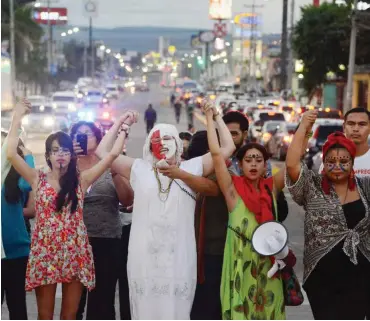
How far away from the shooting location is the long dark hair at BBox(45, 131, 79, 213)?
8.28m

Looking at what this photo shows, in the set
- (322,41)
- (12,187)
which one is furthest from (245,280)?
(322,41)

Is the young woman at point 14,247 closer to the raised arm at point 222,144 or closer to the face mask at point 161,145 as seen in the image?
the face mask at point 161,145

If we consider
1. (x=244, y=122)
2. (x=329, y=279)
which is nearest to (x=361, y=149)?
(x=244, y=122)

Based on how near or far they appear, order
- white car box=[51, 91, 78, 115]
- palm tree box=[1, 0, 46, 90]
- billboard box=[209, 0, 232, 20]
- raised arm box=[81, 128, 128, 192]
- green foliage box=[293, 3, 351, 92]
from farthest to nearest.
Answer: billboard box=[209, 0, 232, 20] → palm tree box=[1, 0, 46, 90] → green foliage box=[293, 3, 351, 92] → white car box=[51, 91, 78, 115] → raised arm box=[81, 128, 128, 192]

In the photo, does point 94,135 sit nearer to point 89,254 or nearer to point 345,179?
point 89,254

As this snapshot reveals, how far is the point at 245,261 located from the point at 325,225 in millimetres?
576

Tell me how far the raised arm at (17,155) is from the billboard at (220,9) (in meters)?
164

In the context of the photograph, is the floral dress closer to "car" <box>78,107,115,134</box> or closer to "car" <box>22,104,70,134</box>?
"car" <box>78,107,115,134</box>

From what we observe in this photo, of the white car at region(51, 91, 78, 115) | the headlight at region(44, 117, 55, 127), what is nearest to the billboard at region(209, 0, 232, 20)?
the white car at region(51, 91, 78, 115)

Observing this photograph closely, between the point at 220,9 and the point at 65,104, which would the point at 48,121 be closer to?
the point at 65,104

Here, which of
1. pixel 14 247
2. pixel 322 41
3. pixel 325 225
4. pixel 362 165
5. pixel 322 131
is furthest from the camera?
pixel 322 41

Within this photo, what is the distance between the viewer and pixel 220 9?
175000 millimetres

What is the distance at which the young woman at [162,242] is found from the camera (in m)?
7.89

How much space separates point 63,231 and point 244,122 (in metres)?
1.87
